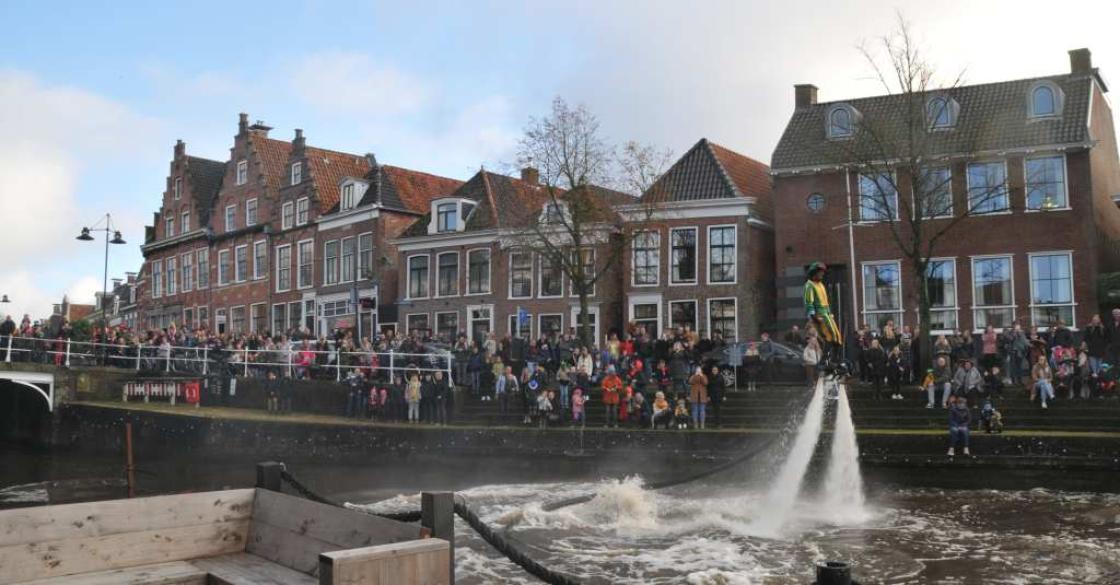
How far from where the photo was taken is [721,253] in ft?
121

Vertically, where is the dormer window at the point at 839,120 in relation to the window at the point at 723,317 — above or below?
above

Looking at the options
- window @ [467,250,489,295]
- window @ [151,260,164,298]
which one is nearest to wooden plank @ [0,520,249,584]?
→ window @ [467,250,489,295]

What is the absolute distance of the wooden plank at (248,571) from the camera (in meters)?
6.18

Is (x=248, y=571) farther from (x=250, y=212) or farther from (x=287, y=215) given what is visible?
(x=250, y=212)

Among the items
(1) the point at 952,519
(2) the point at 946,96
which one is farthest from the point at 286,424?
(2) the point at 946,96

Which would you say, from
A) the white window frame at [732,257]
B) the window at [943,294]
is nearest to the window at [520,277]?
the white window frame at [732,257]

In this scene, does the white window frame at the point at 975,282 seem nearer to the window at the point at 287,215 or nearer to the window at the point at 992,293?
the window at the point at 992,293

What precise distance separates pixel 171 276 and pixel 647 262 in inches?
1362

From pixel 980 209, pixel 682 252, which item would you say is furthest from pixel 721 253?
pixel 980 209

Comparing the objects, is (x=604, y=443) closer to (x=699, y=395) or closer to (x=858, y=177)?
(x=699, y=395)

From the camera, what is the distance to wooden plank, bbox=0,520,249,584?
6004 millimetres

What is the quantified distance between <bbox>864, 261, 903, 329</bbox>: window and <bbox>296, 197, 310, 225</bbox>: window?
28735 mm

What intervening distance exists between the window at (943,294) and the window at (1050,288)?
241 centimetres

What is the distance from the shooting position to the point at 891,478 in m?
19.6
